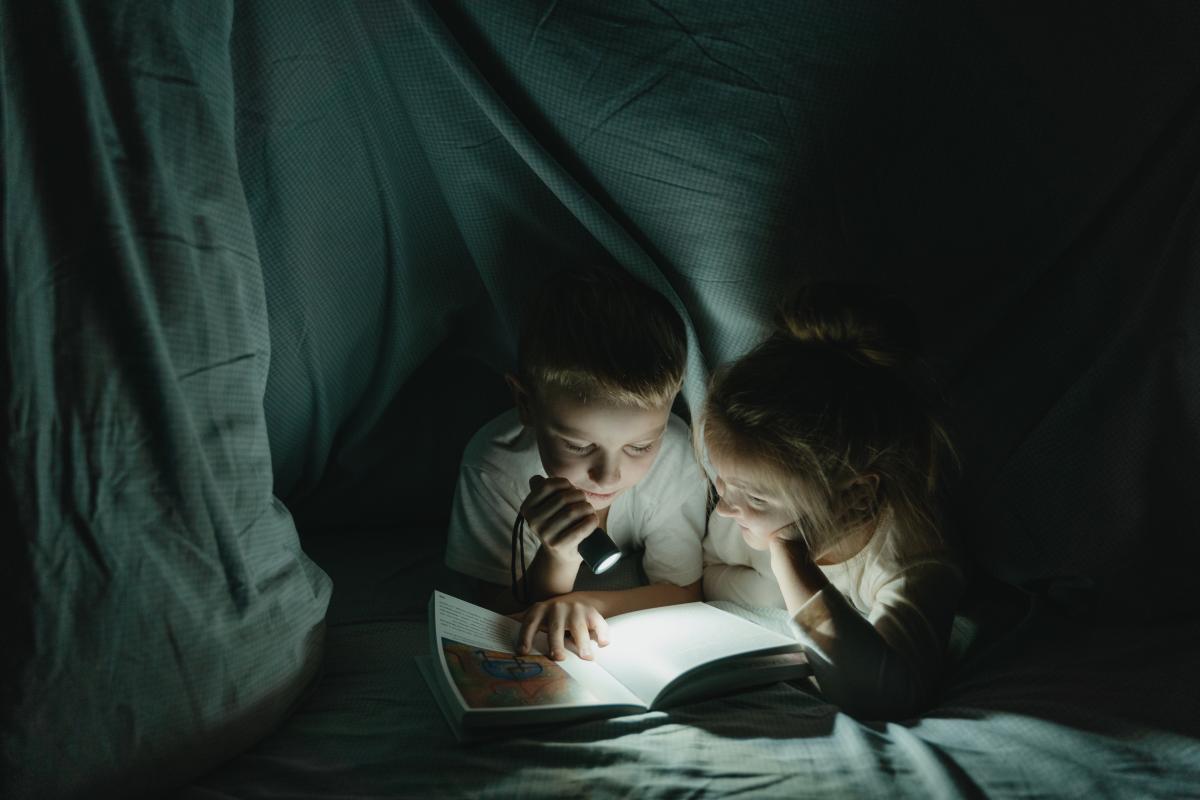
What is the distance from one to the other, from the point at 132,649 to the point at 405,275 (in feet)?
1.95

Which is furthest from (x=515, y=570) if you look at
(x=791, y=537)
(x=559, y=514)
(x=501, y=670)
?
(x=791, y=537)

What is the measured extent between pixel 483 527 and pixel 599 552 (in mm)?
227

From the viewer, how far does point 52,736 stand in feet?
2.03

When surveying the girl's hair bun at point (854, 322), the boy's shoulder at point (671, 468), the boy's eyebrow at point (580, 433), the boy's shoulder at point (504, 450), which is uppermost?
the girl's hair bun at point (854, 322)

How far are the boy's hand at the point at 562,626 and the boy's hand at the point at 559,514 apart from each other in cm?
7

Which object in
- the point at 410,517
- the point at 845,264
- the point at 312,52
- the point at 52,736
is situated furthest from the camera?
the point at 410,517

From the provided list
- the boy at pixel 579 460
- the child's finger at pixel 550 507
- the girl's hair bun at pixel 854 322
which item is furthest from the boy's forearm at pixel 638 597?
the girl's hair bun at pixel 854 322

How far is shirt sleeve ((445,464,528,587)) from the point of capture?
43.2 inches

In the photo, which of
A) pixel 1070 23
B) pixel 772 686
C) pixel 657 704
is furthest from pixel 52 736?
pixel 1070 23

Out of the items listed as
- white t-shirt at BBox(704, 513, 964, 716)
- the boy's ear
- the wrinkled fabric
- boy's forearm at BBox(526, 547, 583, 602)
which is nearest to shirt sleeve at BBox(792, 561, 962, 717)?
white t-shirt at BBox(704, 513, 964, 716)

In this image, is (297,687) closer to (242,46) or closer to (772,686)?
(772,686)

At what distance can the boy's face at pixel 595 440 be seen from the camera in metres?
0.96

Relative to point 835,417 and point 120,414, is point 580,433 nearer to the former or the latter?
point 835,417

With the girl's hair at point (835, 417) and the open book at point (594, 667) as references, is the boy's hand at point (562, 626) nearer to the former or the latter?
the open book at point (594, 667)
